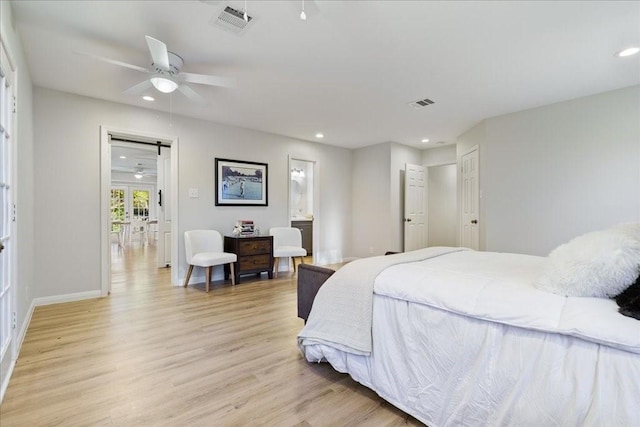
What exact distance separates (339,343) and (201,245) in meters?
3.11

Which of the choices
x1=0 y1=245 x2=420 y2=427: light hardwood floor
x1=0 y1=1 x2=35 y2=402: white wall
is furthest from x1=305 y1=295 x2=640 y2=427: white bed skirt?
x1=0 y1=1 x2=35 y2=402: white wall

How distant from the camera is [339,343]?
1791mm

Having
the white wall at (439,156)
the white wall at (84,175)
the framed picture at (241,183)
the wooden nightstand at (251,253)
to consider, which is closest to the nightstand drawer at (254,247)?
the wooden nightstand at (251,253)

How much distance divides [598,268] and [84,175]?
15.4 feet

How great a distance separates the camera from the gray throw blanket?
67.8 inches

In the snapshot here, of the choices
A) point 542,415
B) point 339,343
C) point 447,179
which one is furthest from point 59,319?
point 447,179

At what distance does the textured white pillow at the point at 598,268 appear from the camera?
1.17 metres

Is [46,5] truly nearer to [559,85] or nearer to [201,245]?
[201,245]

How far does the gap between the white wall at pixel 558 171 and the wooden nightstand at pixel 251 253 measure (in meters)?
3.23

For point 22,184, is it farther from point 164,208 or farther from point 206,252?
point 164,208

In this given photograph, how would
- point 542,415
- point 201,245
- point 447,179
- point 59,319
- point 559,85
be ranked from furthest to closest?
point 447,179
point 201,245
point 559,85
point 59,319
point 542,415

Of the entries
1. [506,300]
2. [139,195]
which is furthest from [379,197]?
[139,195]

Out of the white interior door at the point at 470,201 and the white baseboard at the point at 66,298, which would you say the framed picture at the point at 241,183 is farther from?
the white interior door at the point at 470,201

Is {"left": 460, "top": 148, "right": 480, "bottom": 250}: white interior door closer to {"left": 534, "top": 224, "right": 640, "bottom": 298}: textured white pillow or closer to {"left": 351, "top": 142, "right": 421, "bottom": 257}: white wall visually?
{"left": 351, "top": 142, "right": 421, "bottom": 257}: white wall
